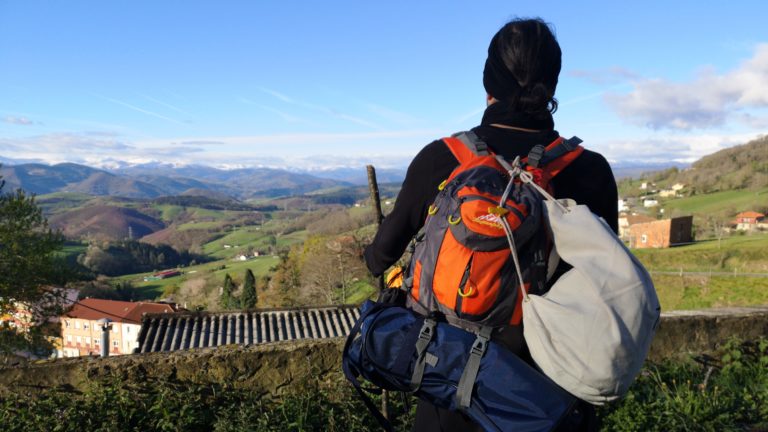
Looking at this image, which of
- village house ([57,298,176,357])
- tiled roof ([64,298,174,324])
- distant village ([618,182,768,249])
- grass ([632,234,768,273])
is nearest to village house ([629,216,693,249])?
distant village ([618,182,768,249])

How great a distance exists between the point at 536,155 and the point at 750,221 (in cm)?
4765

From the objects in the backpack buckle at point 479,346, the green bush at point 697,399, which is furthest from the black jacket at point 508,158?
the green bush at point 697,399

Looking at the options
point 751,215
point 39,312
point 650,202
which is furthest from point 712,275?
point 650,202

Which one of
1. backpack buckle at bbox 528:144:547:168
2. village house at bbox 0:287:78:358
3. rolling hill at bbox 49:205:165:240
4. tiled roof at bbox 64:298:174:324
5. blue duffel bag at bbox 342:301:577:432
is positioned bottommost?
rolling hill at bbox 49:205:165:240

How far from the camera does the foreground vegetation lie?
3115mm

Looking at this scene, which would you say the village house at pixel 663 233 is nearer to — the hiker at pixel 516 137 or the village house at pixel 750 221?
the village house at pixel 750 221

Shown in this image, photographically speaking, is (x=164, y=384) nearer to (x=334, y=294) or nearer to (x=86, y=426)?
(x=86, y=426)

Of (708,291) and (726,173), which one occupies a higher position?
(726,173)

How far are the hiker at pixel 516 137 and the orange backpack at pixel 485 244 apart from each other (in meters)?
0.10

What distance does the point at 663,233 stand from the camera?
114 ft

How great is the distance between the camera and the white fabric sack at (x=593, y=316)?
1.30 metres

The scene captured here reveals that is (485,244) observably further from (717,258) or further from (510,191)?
(717,258)

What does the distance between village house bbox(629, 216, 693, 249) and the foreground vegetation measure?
113ft

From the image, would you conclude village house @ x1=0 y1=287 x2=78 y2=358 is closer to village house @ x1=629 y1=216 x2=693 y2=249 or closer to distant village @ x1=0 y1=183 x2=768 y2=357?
distant village @ x1=0 y1=183 x2=768 y2=357
